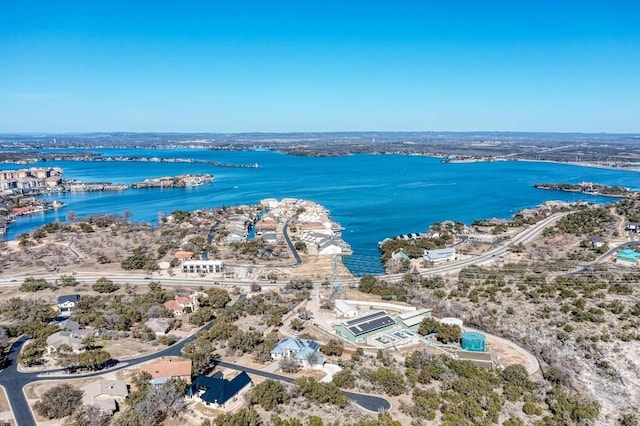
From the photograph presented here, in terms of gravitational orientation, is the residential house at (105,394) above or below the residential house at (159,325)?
above

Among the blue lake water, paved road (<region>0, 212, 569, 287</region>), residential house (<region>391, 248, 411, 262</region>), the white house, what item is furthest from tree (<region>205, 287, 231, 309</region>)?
residential house (<region>391, 248, 411, 262</region>)

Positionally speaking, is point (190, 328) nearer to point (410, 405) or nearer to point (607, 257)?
point (410, 405)

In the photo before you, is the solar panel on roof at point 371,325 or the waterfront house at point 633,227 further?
the waterfront house at point 633,227

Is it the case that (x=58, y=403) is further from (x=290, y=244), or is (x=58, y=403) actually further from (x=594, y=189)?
(x=594, y=189)

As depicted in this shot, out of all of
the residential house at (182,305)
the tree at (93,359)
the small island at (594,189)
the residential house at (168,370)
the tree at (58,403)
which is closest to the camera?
the tree at (58,403)

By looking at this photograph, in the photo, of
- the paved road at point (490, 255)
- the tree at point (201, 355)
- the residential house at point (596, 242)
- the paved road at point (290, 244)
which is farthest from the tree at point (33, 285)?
the residential house at point (596, 242)

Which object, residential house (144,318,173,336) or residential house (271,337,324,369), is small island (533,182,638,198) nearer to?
residential house (271,337,324,369)

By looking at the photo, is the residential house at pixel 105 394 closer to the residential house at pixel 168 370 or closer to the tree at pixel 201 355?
the residential house at pixel 168 370
